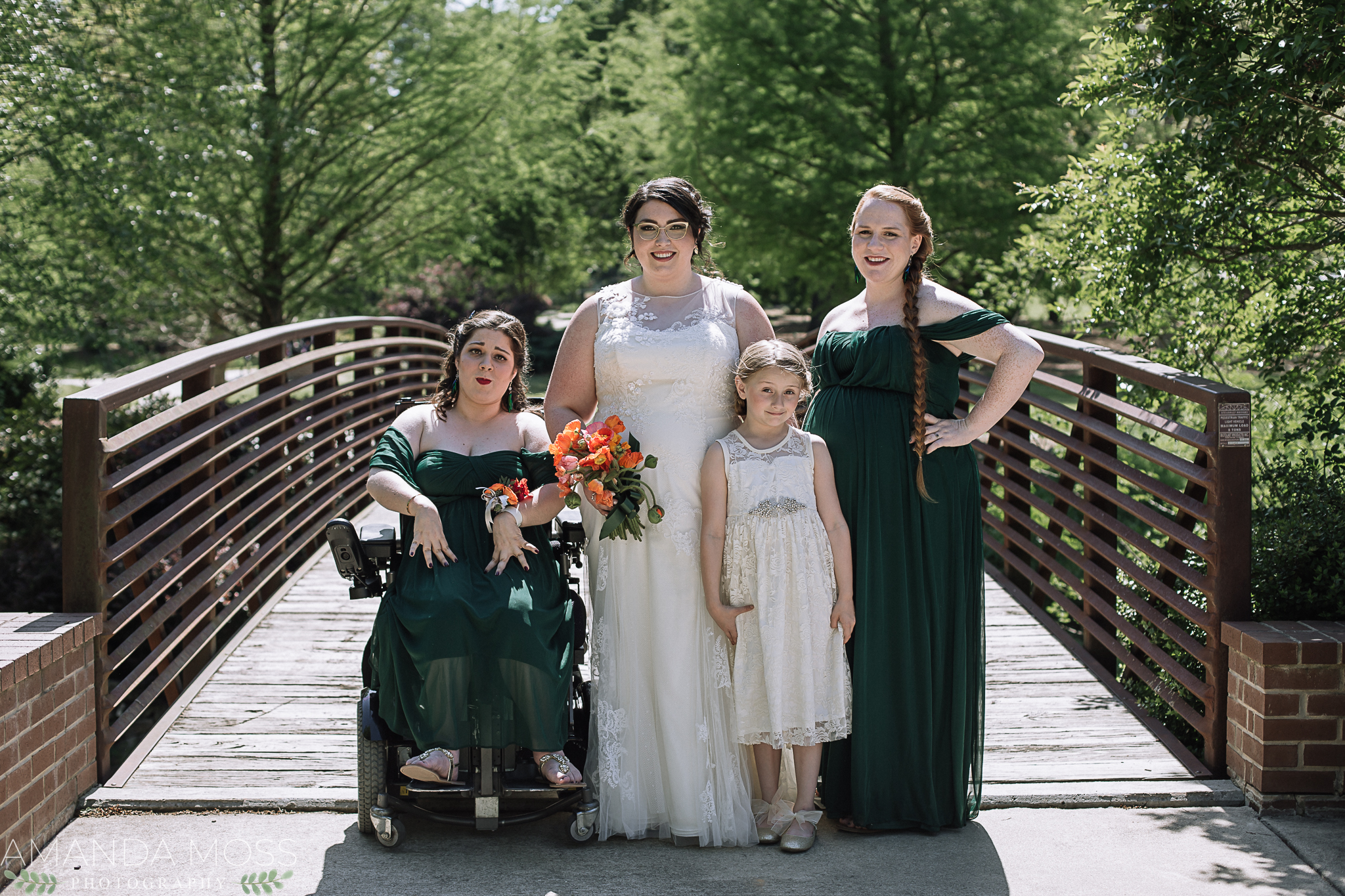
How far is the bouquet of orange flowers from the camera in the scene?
328cm

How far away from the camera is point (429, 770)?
322 centimetres

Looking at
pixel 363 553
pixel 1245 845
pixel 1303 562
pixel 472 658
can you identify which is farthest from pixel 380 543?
pixel 1303 562

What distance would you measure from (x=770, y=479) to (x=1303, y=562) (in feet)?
6.85

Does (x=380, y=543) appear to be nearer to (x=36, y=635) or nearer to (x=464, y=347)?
(x=464, y=347)

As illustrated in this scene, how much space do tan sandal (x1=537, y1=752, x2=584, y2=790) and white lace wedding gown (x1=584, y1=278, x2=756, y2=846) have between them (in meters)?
0.13

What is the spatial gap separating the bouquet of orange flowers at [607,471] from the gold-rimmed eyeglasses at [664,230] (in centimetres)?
60

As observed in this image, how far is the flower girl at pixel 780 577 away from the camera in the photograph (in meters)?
3.39

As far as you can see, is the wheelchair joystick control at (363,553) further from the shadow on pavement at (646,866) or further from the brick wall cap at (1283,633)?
the brick wall cap at (1283,633)

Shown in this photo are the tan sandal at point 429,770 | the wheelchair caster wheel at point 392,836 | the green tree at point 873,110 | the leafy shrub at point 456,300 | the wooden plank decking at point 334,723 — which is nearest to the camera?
the tan sandal at point 429,770

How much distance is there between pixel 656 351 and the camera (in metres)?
3.54

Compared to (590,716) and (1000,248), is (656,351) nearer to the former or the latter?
(590,716)

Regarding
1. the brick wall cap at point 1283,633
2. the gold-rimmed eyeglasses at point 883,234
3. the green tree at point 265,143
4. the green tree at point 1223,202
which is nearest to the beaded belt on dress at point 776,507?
the gold-rimmed eyeglasses at point 883,234

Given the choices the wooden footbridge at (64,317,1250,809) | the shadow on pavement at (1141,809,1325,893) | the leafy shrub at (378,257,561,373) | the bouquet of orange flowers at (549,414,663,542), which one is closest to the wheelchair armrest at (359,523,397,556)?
the bouquet of orange flowers at (549,414,663,542)

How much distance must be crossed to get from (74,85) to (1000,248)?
34.6ft
